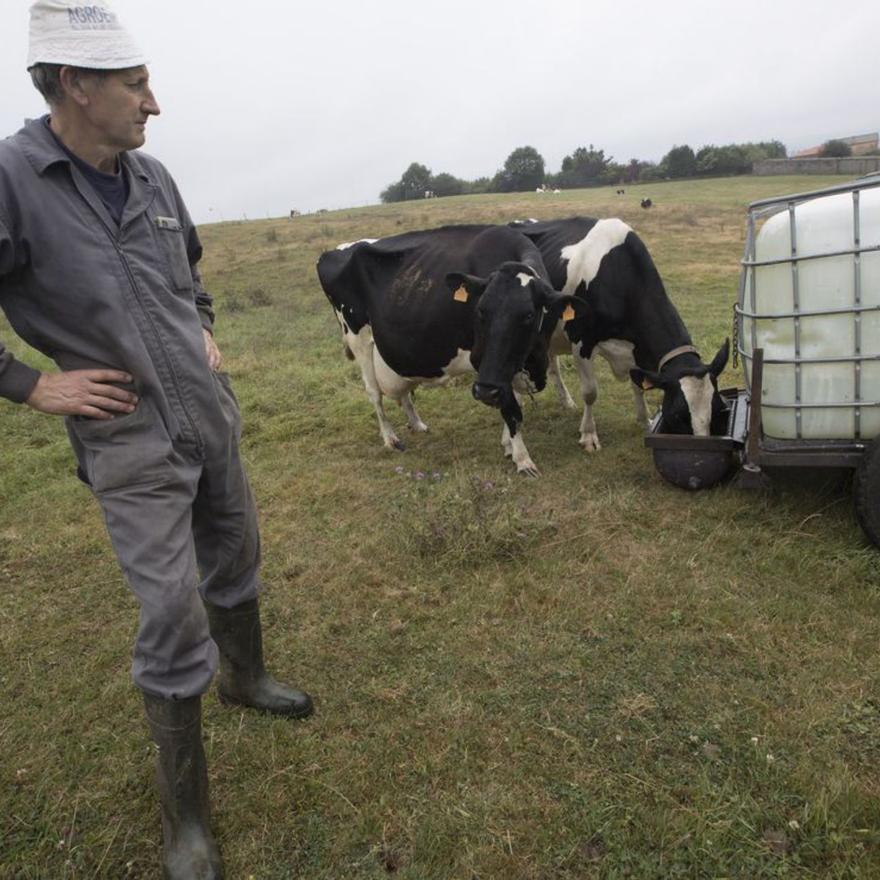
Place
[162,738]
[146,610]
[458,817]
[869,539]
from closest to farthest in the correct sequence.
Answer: [146,610] → [162,738] → [458,817] → [869,539]

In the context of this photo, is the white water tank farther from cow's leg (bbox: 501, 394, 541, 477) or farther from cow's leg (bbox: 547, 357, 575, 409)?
cow's leg (bbox: 547, 357, 575, 409)

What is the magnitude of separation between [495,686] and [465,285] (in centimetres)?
316

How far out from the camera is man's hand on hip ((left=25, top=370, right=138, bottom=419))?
206 cm

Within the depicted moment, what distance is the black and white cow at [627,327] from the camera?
199 inches

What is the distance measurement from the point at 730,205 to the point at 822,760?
37.8m

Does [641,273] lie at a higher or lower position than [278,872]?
higher

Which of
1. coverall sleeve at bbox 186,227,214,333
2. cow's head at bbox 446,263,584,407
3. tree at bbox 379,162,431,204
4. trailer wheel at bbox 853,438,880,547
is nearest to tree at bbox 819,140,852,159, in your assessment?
tree at bbox 379,162,431,204

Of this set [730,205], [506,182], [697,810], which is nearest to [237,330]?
[697,810]

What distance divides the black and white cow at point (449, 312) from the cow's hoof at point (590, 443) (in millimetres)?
582

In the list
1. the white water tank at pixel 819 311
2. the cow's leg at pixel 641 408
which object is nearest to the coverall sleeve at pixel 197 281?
the white water tank at pixel 819 311

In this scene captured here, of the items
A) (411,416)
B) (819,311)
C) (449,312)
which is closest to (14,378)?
(819,311)

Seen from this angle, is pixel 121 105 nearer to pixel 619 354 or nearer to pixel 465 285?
pixel 465 285

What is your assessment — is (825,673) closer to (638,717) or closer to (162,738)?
(638,717)

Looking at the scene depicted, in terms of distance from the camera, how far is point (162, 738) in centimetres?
230
